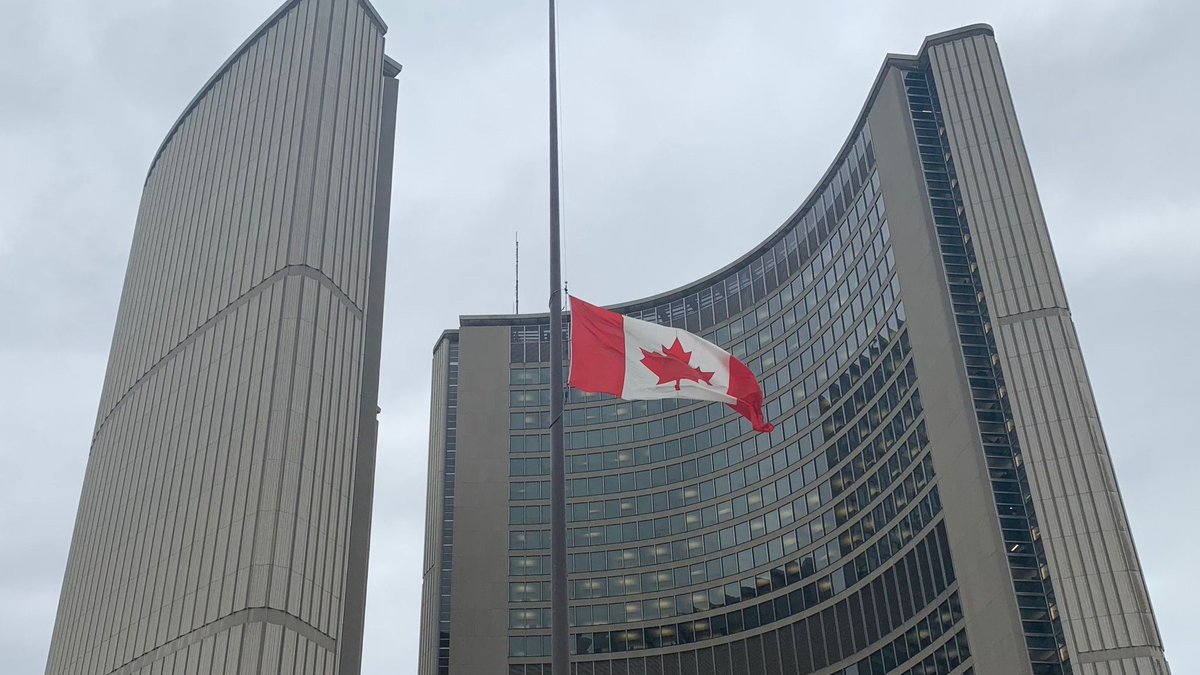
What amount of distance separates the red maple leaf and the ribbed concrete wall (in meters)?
43.6

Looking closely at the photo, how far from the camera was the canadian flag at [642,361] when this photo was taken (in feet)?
83.0

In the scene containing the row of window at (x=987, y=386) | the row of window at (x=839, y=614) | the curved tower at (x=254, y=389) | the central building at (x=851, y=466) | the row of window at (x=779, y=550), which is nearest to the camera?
the curved tower at (x=254, y=389)

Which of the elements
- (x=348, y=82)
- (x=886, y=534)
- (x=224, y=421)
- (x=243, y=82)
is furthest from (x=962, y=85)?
(x=224, y=421)

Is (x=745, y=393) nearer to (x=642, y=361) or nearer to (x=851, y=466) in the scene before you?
(x=642, y=361)

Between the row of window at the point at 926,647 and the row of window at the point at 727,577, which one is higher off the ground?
the row of window at the point at 727,577

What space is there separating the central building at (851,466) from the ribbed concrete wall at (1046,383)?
0.13m

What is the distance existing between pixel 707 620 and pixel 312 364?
5648cm

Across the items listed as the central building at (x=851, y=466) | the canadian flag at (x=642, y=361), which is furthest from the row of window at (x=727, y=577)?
the canadian flag at (x=642, y=361)

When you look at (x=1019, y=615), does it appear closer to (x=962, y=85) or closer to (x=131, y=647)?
(x=962, y=85)

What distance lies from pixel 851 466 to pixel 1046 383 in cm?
2407

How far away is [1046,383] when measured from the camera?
68.6m

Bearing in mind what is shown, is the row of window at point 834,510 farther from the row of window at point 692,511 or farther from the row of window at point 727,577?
the row of window at point 727,577

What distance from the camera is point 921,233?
78.5 meters

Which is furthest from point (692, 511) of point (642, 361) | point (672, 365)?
point (642, 361)
